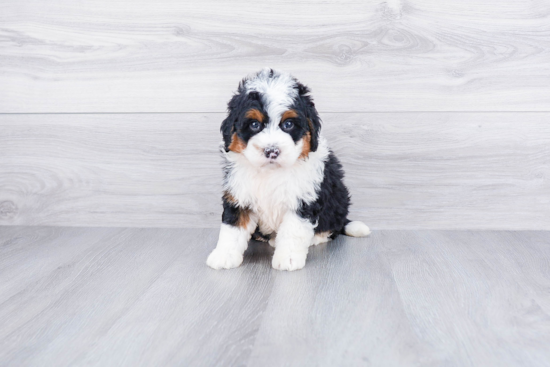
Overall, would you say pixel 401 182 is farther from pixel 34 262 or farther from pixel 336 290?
pixel 34 262

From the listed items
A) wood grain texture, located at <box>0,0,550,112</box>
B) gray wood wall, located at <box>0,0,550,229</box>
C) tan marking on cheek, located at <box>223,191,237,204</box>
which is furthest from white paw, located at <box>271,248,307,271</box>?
wood grain texture, located at <box>0,0,550,112</box>

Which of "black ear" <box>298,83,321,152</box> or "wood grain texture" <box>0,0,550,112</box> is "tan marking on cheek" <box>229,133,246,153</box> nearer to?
"black ear" <box>298,83,321,152</box>

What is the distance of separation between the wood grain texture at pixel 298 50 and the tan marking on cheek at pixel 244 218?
616 millimetres

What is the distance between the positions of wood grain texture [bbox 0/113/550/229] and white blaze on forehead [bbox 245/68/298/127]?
21.2 inches

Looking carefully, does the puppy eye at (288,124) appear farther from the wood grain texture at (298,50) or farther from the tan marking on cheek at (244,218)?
the wood grain texture at (298,50)

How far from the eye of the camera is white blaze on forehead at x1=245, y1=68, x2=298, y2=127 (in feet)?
5.20

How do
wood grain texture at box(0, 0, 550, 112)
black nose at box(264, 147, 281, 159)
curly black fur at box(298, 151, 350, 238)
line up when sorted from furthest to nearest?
wood grain texture at box(0, 0, 550, 112), curly black fur at box(298, 151, 350, 238), black nose at box(264, 147, 281, 159)

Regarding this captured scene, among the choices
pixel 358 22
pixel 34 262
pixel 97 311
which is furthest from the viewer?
pixel 358 22

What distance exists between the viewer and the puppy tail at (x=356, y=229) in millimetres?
2107

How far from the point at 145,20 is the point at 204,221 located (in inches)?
36.4

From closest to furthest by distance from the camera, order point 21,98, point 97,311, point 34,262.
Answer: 1. point 97,311
2. point 34,262
3. point 21,98

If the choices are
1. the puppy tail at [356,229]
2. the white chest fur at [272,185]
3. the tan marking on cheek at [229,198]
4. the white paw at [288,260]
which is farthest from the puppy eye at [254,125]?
the puppy tail at [356,229]

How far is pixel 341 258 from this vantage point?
1829 millimetres

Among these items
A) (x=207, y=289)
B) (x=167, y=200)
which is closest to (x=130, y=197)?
(x=167, y=200)
